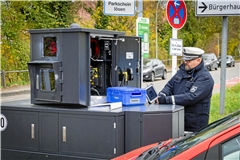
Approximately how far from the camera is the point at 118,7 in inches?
→ 320

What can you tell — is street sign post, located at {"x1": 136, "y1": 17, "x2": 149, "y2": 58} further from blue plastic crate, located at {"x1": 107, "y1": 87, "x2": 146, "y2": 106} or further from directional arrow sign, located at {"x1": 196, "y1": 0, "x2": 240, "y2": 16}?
blue plastic crate, located at {"x1": 107, "y1": 87, "x2": 146, "y2": 106}

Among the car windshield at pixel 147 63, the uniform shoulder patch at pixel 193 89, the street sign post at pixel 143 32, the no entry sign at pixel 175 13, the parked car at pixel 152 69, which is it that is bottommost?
the parked car at pixel 152 69

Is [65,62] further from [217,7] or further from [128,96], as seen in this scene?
[217,7]

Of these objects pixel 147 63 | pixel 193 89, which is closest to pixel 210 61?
pixel 147 63

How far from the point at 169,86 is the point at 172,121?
41.0 inches

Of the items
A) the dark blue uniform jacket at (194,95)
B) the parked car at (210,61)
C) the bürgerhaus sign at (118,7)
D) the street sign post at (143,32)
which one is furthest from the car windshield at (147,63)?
the dark blue uniform jacket at (194,95)

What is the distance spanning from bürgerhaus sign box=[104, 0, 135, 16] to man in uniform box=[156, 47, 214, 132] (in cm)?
278

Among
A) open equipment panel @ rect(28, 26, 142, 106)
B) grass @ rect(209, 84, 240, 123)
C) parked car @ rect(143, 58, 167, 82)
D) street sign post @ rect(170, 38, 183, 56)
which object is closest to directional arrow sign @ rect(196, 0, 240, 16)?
street sign post @ rect(170, 38, 183, 56)

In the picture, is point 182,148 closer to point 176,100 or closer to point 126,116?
point 126,116

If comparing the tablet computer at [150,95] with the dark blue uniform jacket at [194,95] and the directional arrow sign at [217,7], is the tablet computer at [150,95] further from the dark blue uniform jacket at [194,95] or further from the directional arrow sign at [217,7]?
the directional arrow sign at [217,7]

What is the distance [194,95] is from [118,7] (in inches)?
133

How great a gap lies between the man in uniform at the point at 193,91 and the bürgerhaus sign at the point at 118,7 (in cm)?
278

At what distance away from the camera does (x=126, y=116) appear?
5.01 m

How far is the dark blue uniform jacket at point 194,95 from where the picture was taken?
5434 millimetres
